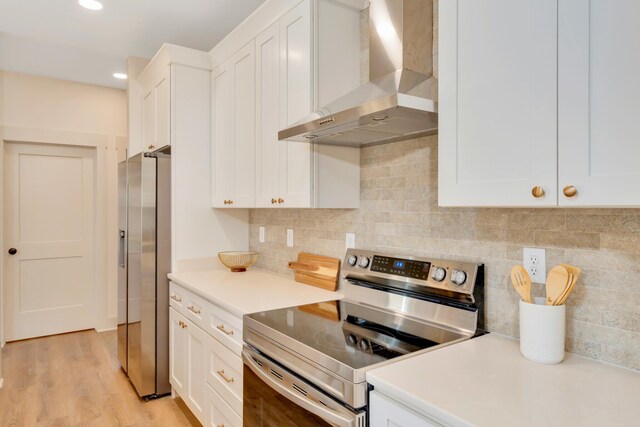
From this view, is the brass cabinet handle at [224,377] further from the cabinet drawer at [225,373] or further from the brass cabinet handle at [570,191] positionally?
the brass cabinet handle at [570,191]

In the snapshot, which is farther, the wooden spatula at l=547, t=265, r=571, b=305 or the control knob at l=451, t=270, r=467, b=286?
the control knob at l=451, t=270, r=467, b=286

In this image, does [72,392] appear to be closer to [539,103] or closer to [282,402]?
[282,402]

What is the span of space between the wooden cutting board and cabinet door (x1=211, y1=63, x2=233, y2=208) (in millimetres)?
713

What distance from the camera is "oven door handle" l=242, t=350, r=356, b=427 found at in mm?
1199

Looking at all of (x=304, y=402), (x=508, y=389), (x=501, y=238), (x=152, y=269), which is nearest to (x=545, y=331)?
(x=508, y=389)

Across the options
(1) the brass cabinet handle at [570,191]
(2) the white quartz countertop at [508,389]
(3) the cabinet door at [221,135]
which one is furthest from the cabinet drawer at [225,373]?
(1) the brass cabinet handle at [570,191]

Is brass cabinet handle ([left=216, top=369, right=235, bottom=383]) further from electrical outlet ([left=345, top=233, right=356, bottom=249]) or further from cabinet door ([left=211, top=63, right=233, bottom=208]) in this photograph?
cabinet door ([left=211, top=63, right=233, bottom=208])

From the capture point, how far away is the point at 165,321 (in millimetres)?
2822

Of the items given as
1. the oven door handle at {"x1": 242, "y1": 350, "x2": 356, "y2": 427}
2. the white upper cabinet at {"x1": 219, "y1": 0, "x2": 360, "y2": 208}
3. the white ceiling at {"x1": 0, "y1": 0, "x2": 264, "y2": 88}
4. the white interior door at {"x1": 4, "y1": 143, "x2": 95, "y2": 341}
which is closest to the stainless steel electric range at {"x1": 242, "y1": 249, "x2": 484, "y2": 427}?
the oven door handle at {"x1": 242, "y1": 350, "x2": 356, "y2": 427}

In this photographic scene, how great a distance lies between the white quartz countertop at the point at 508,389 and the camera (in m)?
0.92

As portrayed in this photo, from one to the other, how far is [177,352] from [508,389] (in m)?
2.18

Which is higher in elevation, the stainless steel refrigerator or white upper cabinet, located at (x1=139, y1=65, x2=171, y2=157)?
white upper cabinet, located at (x1=139, y1=65, x2=171, y2=157)

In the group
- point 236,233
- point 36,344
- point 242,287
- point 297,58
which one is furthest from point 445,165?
point 36,344

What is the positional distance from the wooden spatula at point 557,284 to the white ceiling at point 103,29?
2454 mm
